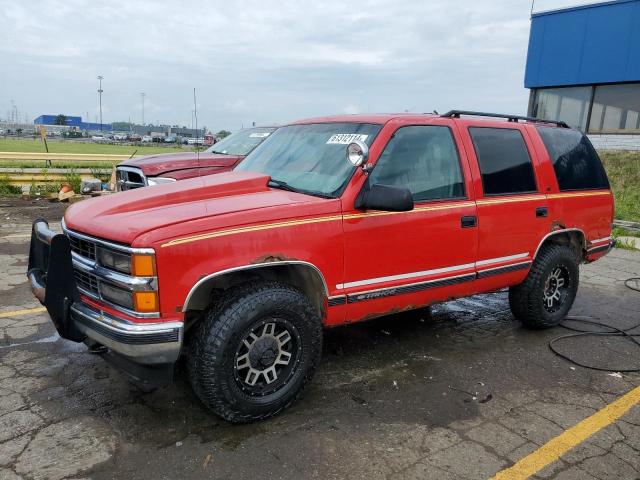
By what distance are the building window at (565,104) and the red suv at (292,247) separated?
14711 millimetres

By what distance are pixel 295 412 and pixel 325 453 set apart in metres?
0.50

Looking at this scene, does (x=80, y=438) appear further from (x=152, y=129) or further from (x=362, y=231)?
(x=152, y=129)

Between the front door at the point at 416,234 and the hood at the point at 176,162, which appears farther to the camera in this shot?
the hood at the point at 176,162

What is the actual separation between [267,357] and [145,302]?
2.81 ft

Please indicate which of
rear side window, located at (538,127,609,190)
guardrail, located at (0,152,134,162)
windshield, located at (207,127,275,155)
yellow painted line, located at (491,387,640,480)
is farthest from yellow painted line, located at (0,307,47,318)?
guardrail, located at (0,152,134,162)

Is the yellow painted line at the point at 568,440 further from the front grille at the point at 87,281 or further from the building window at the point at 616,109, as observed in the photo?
the building window at the point at 616,109

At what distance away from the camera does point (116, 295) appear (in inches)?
115

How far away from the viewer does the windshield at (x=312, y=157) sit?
11.9 feet

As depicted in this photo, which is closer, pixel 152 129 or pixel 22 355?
pixel 22 355

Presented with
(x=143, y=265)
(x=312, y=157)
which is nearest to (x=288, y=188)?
(x=312, y=157)

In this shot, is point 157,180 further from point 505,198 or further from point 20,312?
point 505,198

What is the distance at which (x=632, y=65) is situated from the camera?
51.9 ft

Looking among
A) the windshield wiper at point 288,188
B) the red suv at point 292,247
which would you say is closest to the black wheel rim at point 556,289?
the red suv at point 292,247

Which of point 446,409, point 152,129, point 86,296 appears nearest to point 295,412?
point 446,409
